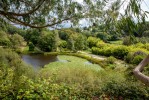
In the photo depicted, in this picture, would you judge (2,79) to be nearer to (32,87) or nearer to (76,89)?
(32,87)

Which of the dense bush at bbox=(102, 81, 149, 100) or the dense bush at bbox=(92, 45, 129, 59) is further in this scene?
the dense bush at bbox=(92, 45, 129, 59)

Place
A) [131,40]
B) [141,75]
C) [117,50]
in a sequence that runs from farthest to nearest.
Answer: [117,50], [131,40], [141,75]

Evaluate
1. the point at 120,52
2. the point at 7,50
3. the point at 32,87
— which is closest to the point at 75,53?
the point at 120,52

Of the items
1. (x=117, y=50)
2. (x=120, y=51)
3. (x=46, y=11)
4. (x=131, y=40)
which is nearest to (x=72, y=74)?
(x=46, y=11)

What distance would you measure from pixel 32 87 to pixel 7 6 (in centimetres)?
140

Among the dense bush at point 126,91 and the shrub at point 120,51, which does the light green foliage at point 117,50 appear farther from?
the dense bush at point 126,91

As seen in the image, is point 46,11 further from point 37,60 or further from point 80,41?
point 37,60

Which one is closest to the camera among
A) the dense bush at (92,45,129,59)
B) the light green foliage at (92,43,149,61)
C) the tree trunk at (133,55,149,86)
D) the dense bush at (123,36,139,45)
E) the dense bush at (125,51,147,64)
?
the tree trunk at (133,55,149,86)

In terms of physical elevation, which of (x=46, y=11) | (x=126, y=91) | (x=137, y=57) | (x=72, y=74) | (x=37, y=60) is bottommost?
(x=37, y=60)

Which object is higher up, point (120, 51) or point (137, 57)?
point (137, 57)

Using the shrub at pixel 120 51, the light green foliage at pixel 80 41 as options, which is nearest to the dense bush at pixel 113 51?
the shrub at pixel 120 51

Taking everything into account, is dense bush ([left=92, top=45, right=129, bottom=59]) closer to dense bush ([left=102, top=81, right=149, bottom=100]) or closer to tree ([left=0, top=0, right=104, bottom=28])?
dense bush ([left=102, top=81, right=149, bottom=100])

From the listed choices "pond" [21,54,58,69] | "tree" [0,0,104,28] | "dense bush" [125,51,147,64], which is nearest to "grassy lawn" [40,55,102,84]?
"tree" [0,0,104,28]

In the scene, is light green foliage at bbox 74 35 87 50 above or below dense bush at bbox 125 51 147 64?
above
